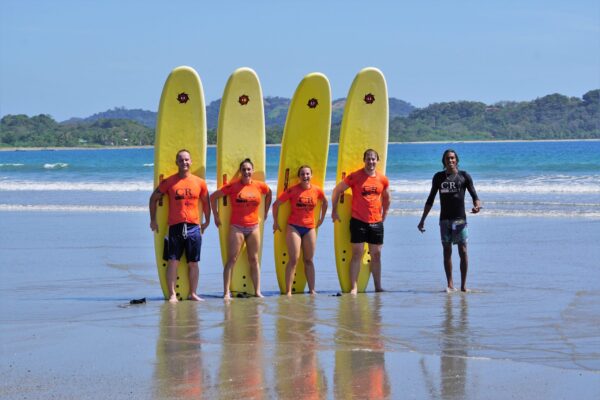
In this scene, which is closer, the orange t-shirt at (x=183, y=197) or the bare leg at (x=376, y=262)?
the orange t-shirt at (x=183, y=197)

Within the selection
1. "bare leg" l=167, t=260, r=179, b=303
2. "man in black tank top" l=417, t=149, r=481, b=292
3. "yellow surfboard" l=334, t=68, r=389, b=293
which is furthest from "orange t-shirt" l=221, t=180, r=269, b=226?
"man in black tank top" l=417, t=149, r=481, b=292

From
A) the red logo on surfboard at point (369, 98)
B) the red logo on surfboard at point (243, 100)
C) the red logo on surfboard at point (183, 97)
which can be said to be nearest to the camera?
the red logo on surfboard at point (183, 97)

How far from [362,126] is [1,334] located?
426 cm

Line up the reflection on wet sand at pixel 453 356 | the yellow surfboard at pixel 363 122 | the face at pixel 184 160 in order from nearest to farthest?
the reflection on wet sand at pixel 453 356 < the face at pixel 184 160 < the yellow surfboard at pixel 363 122

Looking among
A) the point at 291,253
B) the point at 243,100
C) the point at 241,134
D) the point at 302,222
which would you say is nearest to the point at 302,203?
the point at 302,222

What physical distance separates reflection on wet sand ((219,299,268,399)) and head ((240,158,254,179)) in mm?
1201

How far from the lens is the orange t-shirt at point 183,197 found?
29.2ft

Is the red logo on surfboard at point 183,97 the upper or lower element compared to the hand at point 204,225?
upper

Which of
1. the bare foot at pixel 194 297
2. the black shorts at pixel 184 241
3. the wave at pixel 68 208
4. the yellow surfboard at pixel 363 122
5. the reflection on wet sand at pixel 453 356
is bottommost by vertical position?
the wave at pixel 68 208

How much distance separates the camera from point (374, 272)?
9.51 m

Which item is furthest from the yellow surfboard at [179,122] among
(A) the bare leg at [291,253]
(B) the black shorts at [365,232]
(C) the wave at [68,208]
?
(C) the wave at [68,208]

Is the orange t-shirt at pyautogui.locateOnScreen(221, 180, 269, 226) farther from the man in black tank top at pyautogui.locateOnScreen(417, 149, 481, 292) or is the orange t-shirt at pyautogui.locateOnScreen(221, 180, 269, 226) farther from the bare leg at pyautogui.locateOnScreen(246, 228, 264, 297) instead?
the man in black tank top at pyautogui.locateOnScreen(417, 149, 481, 292)

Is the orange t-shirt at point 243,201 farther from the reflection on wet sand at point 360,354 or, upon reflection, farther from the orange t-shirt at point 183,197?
the reflection on wet sand at point 360,354

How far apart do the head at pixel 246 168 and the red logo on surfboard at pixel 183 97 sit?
928 mm
